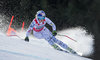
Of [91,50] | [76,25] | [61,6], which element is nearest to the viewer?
[61,6]

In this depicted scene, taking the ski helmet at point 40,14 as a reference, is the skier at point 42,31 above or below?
below

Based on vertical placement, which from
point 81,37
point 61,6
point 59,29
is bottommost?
point 61,6

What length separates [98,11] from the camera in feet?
6.03

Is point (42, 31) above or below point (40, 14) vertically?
below

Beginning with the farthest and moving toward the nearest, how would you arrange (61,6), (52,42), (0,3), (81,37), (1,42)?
1. (0,3)
2. (81,37)
3. (52,42)
4. (1,42)
5. (61,6)

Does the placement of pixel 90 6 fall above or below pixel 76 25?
below

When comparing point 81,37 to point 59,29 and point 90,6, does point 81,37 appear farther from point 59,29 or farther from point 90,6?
point 90,6

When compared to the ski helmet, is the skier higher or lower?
lower

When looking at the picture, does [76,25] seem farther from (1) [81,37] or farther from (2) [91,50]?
(2) [91,50]

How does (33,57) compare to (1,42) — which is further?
(1,42)

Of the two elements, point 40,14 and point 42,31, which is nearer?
point 40,14

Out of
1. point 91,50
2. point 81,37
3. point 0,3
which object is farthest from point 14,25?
point 91,50

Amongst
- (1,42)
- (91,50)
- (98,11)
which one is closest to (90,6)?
(98,11)

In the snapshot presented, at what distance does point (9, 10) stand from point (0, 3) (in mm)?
1217
